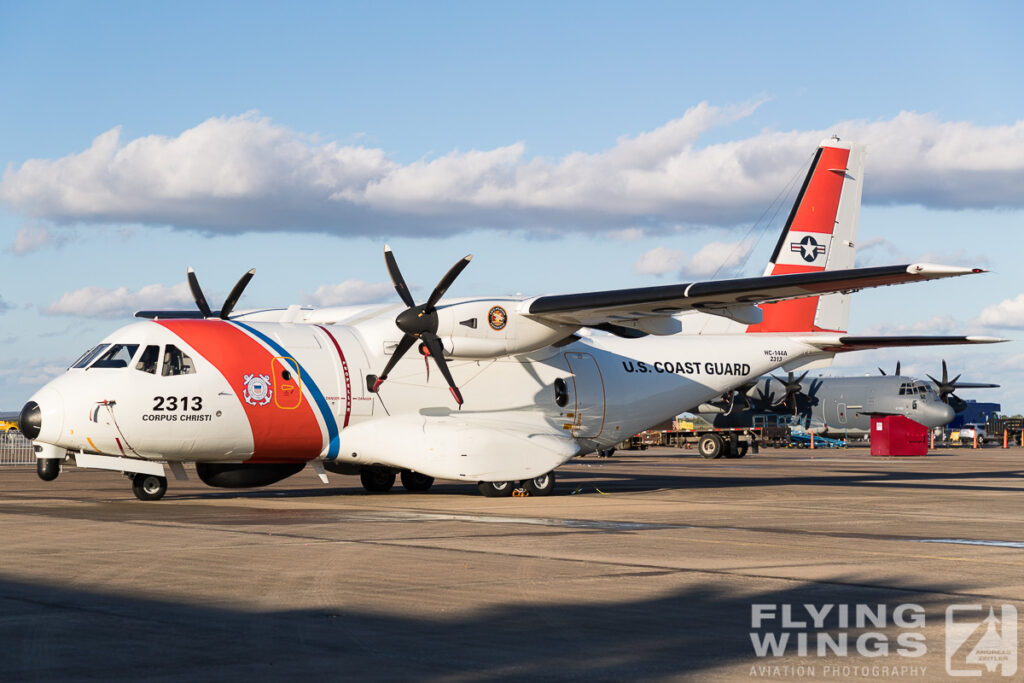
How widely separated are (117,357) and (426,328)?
18.7 feet

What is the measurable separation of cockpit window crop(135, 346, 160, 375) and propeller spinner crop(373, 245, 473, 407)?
13.9 feet

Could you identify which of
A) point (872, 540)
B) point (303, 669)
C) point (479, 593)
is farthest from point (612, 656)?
point (872, 540)

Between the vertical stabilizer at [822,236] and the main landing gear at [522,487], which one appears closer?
the main landing gear at [522,487]

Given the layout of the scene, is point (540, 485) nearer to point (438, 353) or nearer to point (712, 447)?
point (438, 353)

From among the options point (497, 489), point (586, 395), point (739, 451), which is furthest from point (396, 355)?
point (739, 451)

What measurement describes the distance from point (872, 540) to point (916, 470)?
2474 centimetres

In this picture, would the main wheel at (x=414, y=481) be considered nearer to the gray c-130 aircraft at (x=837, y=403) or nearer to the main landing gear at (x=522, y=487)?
the main landing gear at (x=522, y=487)

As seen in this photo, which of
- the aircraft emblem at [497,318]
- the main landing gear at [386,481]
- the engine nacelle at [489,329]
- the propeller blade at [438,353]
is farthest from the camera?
the main landing gear at [386,481]

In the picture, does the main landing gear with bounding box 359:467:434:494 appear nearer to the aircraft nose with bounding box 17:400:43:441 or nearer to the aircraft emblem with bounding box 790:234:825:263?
the aircraft nose with bounding box 17:400:43:441

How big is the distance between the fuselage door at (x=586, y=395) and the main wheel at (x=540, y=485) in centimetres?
153

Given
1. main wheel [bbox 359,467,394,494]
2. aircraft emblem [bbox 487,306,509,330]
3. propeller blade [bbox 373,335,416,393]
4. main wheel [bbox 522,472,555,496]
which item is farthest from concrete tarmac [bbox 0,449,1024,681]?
main wheel [bbox 359,467,394,494]

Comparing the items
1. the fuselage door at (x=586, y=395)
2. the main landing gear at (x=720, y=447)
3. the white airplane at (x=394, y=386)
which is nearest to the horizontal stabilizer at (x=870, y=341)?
the white airplane at (x=394, y=386)

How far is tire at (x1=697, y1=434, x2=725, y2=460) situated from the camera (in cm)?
5131

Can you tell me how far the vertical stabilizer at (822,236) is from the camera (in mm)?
28359
